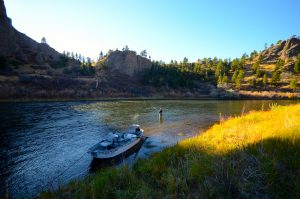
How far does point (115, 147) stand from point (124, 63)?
118 meters

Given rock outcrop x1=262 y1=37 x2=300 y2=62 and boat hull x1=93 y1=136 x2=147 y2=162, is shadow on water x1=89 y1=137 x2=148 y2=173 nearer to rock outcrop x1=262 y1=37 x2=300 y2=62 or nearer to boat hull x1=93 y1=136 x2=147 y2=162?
boat hull x1=93 y1=136 x2=147 y2=162

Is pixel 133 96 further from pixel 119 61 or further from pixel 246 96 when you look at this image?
pixel 246 96

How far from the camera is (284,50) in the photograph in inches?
6703

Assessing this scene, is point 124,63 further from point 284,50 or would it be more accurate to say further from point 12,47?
point 284,50

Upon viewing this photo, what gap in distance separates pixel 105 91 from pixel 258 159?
83365mm

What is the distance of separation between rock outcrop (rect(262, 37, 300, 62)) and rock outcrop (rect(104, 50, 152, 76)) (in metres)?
121

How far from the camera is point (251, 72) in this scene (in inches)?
5089

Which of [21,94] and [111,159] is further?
[21,94]

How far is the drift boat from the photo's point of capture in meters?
15.5

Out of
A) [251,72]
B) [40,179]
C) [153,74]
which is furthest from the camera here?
[251,72]

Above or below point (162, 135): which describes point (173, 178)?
→ above

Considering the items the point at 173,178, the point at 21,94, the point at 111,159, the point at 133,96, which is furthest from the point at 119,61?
the point at 173,178

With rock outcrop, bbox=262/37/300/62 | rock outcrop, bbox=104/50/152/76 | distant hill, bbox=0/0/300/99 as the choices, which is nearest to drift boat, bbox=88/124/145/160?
distant hill, bbox=0/0/300/99

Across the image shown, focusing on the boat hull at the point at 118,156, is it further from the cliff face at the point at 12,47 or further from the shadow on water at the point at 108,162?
the cliff face at the point at 12,47
